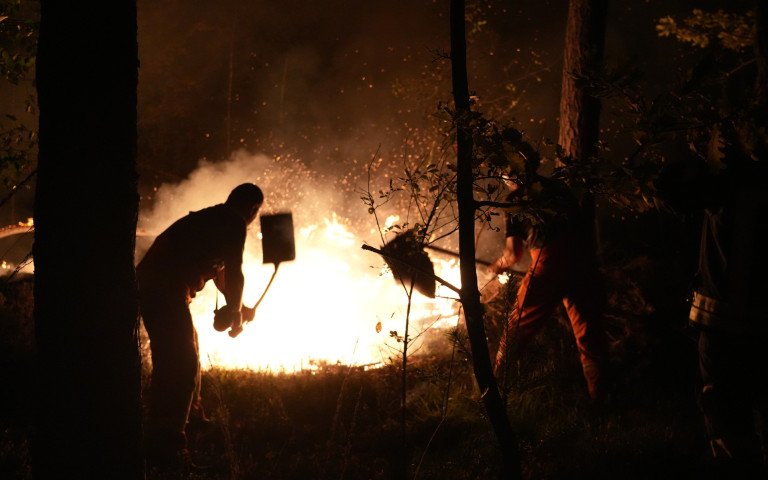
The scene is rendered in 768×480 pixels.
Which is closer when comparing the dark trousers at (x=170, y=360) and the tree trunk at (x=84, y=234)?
the tree trunk at (x=84, y=234)

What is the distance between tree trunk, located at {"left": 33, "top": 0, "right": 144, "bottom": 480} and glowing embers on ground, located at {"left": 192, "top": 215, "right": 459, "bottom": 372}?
372 centimetres

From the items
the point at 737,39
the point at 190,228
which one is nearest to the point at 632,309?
the point at 190,228

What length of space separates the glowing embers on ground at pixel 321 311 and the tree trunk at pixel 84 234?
3718mm

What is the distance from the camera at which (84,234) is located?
2.57m

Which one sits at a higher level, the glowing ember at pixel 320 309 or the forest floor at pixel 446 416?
the glowing ember at pixel 320 309

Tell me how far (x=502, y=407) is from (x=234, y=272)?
247cm

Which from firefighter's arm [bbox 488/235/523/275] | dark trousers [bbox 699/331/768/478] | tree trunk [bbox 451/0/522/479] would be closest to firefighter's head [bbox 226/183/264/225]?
firefighter's arm [bbox 488/235/523/275]

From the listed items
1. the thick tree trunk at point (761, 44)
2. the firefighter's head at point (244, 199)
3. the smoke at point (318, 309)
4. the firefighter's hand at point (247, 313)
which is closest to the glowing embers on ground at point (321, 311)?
the smoke at point (318, 309)

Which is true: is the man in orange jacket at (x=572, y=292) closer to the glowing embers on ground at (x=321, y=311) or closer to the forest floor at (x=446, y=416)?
the forest floor at (x=446, y=416)

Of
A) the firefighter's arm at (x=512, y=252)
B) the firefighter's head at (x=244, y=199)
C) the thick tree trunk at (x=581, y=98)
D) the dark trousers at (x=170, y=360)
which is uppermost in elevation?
the thick tree trunk at (x=581, y=98)

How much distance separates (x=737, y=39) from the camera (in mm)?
9211

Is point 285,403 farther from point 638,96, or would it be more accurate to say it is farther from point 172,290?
point 638,96

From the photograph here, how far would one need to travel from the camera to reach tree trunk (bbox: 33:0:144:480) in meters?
2.53

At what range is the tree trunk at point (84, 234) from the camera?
253 centimetres
